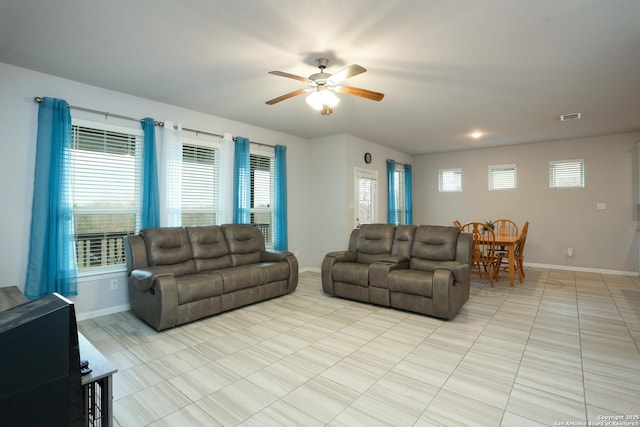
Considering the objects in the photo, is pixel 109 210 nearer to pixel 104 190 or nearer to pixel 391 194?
pixel 104 190

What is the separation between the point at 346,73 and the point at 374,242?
8.73 ft

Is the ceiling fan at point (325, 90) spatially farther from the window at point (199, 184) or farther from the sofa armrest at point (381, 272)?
the window at point (199, 184)

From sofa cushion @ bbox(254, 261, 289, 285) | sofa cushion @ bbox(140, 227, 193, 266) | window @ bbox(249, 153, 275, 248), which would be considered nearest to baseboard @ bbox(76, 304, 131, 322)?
sofa cushion @ bbox(140, 227, 193, 266)

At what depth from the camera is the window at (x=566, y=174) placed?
6.21 meters

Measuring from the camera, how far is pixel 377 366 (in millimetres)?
2492

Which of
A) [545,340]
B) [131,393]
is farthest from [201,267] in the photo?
[545,340]

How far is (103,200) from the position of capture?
3.70 m

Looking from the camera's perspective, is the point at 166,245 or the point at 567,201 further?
the point at 567,201

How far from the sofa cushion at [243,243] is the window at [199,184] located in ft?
1.47

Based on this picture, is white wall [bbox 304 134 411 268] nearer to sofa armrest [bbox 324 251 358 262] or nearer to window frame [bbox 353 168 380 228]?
window frame [bbox 353 168 380 228]

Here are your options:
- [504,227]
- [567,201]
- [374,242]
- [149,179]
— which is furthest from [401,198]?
[149,179]

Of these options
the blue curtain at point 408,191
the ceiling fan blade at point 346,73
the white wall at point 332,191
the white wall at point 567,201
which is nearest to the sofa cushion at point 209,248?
the white wall at point 332,191

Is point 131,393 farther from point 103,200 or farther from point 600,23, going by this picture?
point 600,23

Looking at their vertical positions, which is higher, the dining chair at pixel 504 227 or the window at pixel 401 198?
the window at pixel 401 198
